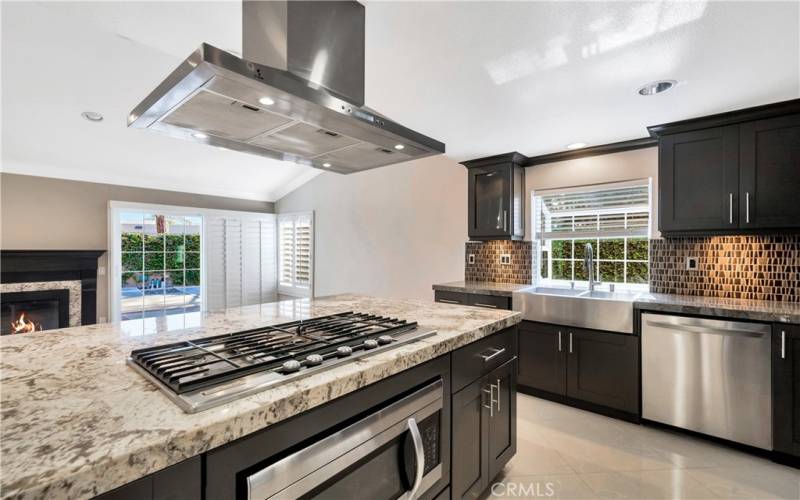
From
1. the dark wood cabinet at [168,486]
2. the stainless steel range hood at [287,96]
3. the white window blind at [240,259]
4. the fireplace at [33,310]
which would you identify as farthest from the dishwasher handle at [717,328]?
the fireplace at [33,310]

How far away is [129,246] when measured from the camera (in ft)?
17.1

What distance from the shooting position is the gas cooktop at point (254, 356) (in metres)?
0.88

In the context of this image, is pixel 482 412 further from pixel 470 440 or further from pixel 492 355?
pixel 492 355

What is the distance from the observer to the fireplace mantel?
13.7 ft

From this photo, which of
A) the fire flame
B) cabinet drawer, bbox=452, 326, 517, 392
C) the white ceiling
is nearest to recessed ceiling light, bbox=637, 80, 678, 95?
the white ceiling

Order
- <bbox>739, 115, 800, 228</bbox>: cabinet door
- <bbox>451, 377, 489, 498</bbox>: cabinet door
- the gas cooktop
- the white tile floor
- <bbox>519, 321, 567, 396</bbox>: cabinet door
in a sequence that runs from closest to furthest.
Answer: the gas cooktop, <bbox>451, 377, 489, 498</bbox>: cabinet door, the white tile floor, <bbox>739, 115, 800, 228</bbox>: cabinet door, <bbox>519, 321, 567, 396</bbox>: cabinet door

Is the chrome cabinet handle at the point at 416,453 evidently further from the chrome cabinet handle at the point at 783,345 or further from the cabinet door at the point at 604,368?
the chrome cabinet handle at the point at 783,345

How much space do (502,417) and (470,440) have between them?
35 cm

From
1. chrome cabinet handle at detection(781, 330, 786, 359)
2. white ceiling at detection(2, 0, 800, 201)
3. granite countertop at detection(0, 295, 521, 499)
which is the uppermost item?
white ceiling at detection(2, 0, 800, 201)

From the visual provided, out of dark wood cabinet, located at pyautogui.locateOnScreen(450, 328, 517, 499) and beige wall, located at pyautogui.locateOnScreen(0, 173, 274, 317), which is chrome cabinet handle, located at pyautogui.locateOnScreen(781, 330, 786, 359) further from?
beige wall, located at pyautogui.locateOnScreen(0, 173, 274, 317)

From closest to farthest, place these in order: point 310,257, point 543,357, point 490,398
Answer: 1. point 490,398
2. point 543,357
3. point 310,257

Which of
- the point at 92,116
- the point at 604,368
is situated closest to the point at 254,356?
the point at 604,368

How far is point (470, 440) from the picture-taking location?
1.68m

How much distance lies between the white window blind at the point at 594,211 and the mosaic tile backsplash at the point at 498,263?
25cm
